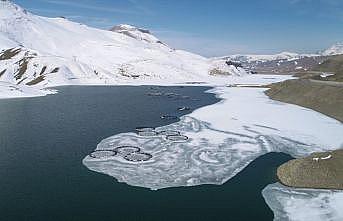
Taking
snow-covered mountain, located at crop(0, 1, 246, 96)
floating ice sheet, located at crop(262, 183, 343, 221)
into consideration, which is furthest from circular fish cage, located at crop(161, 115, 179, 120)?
snow-covered mountain, located at crop(0, 1, 246, 96)

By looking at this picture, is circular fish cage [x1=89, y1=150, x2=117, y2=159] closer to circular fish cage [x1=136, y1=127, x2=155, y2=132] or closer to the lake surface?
the lake surface

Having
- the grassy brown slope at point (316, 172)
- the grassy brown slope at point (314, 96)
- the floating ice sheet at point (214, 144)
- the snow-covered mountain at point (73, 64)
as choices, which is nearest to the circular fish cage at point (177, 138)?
the floating ice sheet at point (214, 144)

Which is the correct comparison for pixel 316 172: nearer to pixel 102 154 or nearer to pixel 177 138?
pixel 177 138

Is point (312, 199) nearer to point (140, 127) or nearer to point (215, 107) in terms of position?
point (140, 127)

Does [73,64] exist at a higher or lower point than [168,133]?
higher

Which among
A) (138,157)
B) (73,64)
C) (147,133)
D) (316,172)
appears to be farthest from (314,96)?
(73,64)
